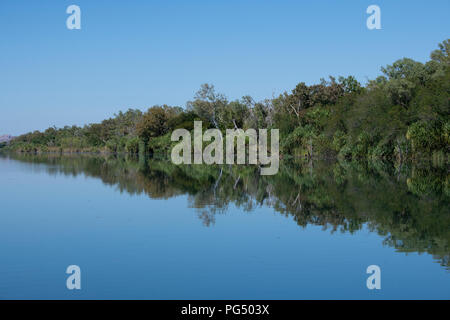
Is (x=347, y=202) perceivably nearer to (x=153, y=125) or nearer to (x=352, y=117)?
(x=352, y=117)

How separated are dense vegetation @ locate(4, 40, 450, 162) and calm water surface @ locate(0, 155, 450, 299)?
21509 mm

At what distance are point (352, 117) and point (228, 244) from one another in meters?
39.5

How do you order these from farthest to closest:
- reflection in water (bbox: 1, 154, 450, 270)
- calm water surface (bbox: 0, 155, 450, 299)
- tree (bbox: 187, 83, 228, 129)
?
tree (bbox: 187, 83, 228, 129), reflection in water (bbox: 1, 154, 450, 270), calm water surface (bbox: 0, 155, 450, 299)

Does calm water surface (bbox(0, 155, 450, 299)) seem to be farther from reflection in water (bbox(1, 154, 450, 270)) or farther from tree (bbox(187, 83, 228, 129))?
tree (bbox(187, 83, 228, 129))

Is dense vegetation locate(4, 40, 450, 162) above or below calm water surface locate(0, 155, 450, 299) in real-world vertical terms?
above

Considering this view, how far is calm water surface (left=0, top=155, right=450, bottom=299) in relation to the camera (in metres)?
6.49

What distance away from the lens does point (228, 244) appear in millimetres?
9328

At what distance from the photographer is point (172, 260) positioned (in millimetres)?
7992

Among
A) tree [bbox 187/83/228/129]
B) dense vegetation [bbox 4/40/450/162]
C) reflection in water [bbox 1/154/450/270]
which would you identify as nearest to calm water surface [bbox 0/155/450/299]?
reflection in water [bbox 1/154/450/270]

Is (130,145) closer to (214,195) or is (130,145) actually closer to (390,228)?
(214,195)

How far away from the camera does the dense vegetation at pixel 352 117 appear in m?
37.3

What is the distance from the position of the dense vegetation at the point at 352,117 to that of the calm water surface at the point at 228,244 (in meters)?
21.5

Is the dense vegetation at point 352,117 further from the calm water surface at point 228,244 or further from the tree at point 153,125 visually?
the calm water surface at point 228,244
